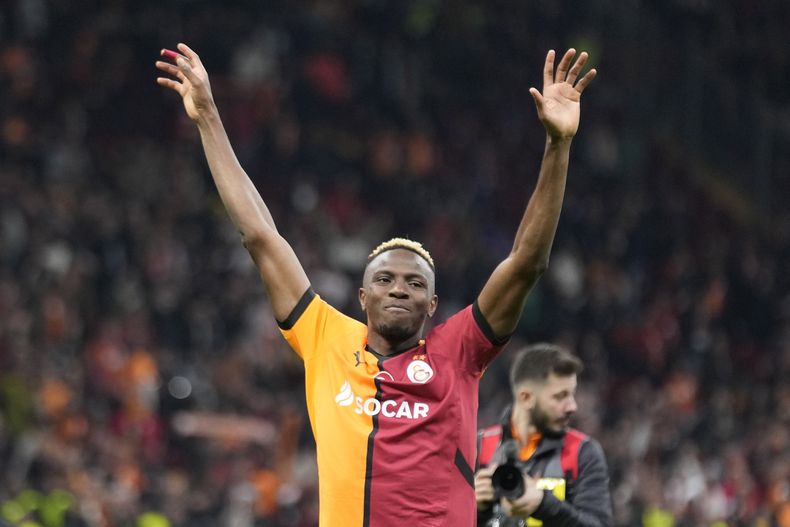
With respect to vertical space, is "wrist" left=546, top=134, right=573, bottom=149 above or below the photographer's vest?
above

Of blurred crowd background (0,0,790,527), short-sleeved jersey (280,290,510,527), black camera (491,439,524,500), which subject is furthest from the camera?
blurred crowd background (0,0,790,527)

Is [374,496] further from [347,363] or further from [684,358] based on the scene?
[684,358]

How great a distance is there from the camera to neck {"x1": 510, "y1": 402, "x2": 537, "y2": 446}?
5805 millimetres

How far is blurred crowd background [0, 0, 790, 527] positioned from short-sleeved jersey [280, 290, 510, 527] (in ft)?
17.5

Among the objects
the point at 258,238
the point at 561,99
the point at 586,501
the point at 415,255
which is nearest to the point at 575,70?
the point at 561,99

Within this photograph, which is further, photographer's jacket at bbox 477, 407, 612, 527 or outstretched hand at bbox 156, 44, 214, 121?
photographer's jacket at bbox 477, 407, 612, 527

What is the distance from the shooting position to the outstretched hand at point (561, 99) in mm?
4586

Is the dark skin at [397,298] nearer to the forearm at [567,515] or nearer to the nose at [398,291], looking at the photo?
the nose at [398,291]

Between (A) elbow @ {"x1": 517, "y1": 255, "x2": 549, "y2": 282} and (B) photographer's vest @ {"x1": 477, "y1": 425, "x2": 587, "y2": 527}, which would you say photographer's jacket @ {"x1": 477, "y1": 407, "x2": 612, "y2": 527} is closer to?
(B) photographer's vest @ {"x1": 477, "y1": 425, "x2": 587, "y2": 527}

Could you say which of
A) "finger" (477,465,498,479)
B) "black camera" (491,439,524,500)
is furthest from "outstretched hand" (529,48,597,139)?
"finger" (477,465,498,479)

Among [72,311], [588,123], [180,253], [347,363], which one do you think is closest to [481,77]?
[588,123]

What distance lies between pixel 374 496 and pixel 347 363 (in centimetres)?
46

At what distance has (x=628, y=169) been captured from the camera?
61.4 ft

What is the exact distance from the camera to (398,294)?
4.71 meters
